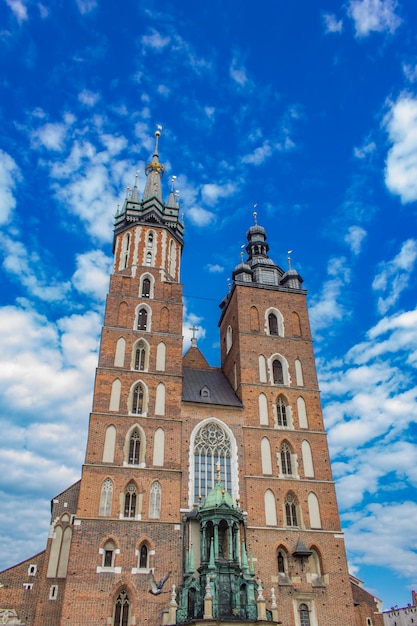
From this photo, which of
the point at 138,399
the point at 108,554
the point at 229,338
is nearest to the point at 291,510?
the point at 108,554

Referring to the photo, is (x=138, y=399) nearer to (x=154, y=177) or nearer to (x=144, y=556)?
(x=144, y=556)

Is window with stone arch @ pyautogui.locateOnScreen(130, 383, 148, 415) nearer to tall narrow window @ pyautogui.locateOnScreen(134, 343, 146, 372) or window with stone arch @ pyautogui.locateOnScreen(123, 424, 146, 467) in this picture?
window with stone arch @ pyautogui.locateOnScreen(123, 424, 146, 467)

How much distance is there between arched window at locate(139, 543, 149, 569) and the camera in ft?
80.3

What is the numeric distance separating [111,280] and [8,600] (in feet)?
59.5

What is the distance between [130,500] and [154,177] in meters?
26.8

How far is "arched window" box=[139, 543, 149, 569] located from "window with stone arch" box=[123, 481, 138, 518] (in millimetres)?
1503

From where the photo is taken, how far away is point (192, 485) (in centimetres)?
2728

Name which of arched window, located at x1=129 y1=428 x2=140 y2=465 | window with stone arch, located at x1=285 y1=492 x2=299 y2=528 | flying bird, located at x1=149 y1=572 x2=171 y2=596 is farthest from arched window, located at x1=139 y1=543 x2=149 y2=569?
window with stone arch, located at x1=285 y1=492 x2=299 y2=528

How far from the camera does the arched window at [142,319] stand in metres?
32.2

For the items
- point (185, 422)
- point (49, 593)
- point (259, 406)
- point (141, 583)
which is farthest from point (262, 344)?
point (49, 593)

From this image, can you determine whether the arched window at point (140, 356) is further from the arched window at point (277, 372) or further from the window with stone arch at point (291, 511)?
the window with stone arch at point (291, 511)

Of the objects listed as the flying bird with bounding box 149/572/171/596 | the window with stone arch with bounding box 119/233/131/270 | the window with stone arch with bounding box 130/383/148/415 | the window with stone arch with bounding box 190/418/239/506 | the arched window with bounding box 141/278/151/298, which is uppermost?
the window with stone arch with bounding box 119/233/131/270

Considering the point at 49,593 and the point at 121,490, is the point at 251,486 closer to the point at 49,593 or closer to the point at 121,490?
the point at 121,490

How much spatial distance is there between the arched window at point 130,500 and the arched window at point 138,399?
13.1ft
